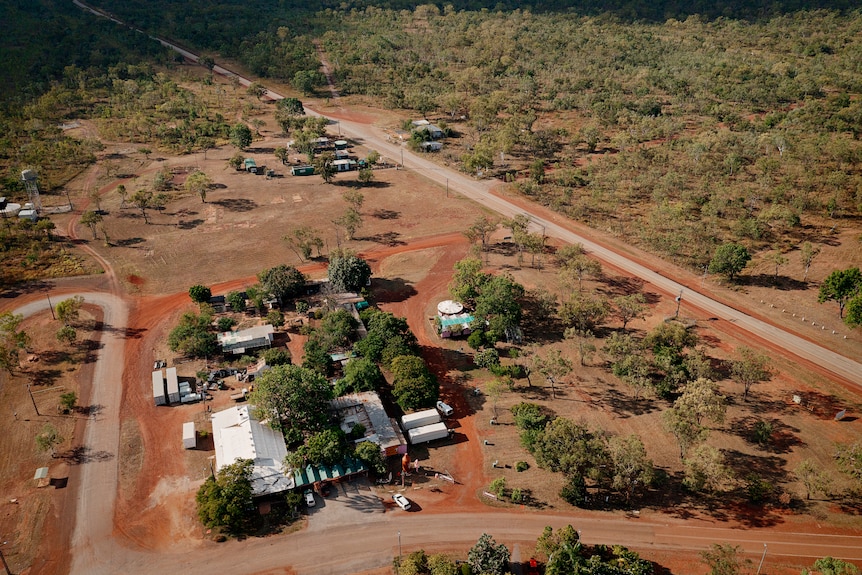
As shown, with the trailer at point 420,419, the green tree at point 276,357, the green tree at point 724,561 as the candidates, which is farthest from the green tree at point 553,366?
the green tree at point 276,357

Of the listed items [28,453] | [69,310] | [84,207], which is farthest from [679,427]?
[84,207]

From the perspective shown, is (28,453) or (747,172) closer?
(28,453)

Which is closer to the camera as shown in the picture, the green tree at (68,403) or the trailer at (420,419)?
the trailer at (420,419)

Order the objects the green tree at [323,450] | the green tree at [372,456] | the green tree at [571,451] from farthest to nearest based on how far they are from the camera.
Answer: the green tree at [372,456] < the green tree at [323,450] < the green tree at [571,451]

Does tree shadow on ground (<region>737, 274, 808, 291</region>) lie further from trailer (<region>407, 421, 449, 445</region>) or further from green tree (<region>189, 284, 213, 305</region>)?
green tree (<region>189, 284, 213, 305</region>)

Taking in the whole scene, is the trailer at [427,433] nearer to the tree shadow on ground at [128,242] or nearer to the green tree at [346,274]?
the green tree at [346,274]

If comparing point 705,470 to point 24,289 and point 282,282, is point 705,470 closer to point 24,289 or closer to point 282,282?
point 282,282

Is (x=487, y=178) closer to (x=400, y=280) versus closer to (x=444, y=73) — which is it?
(x=400, y=280)
